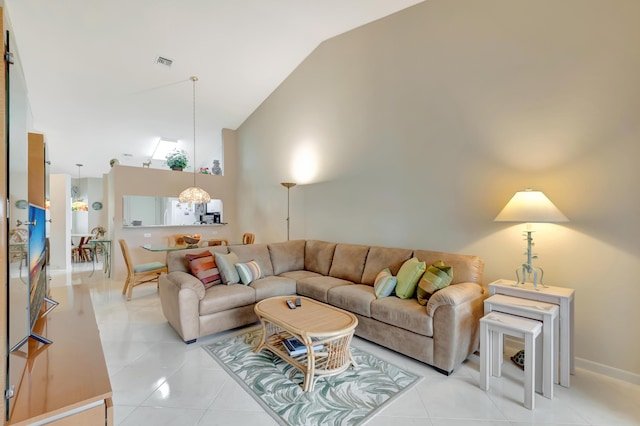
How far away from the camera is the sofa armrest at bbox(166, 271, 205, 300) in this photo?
114 inches

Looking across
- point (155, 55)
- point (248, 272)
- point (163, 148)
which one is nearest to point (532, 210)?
point (248, 272)

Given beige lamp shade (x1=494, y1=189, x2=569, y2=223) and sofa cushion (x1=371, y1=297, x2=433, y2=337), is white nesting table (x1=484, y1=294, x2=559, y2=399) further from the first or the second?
beige lamp shade (x1=494, y1=189, x2=569, y2=223)

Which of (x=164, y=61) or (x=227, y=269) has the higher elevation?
(x=164, y=61)

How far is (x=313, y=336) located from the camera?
2.16m

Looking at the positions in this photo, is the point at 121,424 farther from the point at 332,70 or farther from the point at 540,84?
A: the point at 332,70

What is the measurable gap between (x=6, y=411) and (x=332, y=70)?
185 inches

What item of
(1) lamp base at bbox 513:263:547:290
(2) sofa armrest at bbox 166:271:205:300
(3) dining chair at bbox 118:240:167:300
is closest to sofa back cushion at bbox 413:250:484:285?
(1) lamp base at bbox 513:263:547:290

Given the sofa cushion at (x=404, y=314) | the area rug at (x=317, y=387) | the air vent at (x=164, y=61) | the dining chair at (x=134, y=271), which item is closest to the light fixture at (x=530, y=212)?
the sofa cushion at (x=404, y=314)

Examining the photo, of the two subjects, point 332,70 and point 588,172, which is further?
point 332,70

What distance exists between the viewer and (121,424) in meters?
1.78

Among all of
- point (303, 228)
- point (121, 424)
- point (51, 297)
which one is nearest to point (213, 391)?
point (121, 424)

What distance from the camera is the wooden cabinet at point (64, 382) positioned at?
1.07 m

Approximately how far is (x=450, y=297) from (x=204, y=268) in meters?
2.56

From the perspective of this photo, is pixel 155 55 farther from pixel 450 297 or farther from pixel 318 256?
pixel 450 297
